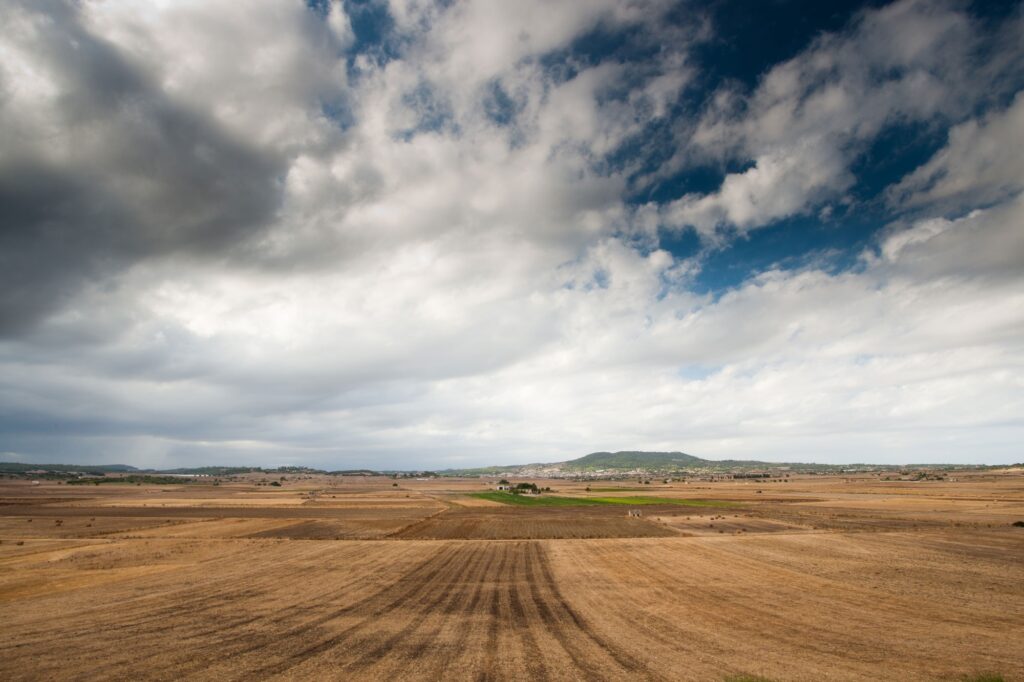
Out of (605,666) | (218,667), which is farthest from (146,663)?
(605,666)

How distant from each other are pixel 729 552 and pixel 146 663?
38.3 m

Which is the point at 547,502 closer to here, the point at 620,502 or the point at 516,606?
the point at 620,502

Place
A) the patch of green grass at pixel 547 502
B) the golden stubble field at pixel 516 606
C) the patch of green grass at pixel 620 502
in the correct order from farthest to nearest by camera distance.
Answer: the patch of green grass at pixel 547 502 → the patch of green grass at pixel 620 502 → the golden stubble field at pixel 516 606

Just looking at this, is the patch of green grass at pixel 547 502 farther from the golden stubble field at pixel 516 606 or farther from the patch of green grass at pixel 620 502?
the golden stubble field at pixel 516 606

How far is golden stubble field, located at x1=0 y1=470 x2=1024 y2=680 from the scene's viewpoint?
631 inches

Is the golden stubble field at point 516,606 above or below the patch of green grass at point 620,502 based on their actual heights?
above

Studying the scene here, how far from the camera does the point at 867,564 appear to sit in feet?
112

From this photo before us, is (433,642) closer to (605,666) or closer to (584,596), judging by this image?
(605,666)

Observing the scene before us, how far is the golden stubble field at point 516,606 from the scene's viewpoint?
16.0 m

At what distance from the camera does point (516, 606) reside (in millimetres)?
23922

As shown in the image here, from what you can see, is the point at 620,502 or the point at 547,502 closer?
the point at 620,502

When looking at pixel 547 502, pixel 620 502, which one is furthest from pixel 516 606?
pixel 547 502

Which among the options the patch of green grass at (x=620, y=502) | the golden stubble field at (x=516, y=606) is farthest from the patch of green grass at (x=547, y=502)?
the golden stubble field at (x=516, y=606)

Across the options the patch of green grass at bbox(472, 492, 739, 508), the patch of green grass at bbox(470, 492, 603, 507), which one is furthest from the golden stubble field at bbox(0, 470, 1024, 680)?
the patch of green grass at bbox(470, 492, 603, 507)
